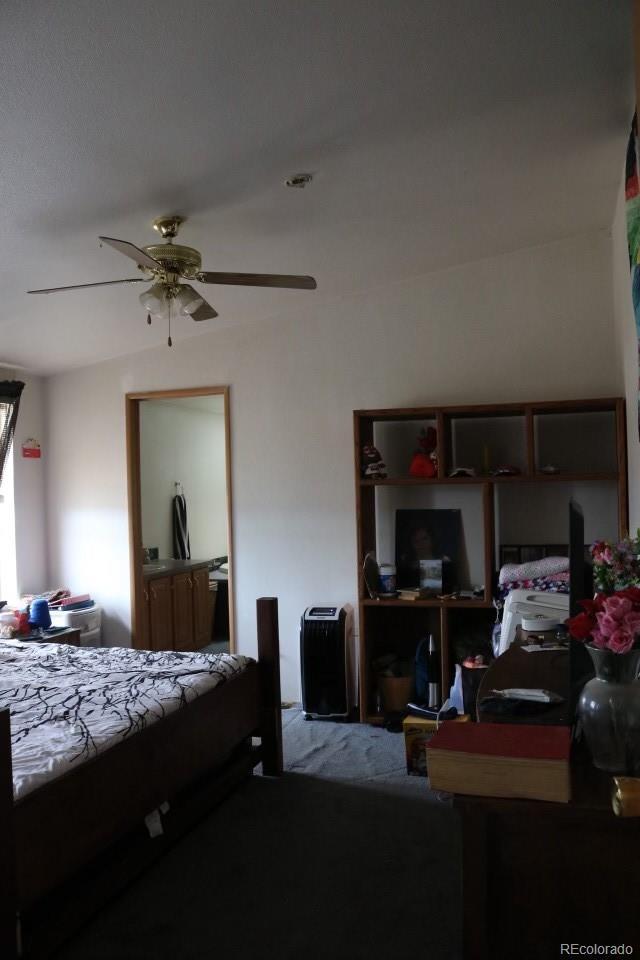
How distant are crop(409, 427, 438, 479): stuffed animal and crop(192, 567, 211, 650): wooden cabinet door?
2.60 meters

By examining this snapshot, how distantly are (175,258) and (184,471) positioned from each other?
448 cm

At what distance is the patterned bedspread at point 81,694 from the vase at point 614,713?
1660mm

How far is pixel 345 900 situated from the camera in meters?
2.66

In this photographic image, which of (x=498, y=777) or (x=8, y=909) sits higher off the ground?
(x=498, y=777)

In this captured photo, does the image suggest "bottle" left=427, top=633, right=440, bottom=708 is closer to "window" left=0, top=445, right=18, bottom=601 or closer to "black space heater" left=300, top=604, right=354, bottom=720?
"black space heater" left=300, top=604, right=354, bottom=720

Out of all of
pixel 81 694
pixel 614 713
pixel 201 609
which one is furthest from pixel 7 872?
pixel 201 609

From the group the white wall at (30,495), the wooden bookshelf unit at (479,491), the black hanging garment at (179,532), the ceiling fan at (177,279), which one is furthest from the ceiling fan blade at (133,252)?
the black hanging garment at (179,532)

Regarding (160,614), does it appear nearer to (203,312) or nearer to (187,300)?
(203,312)

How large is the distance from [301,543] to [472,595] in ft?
4.04

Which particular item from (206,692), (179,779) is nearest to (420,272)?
(206,692)

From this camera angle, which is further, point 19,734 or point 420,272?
point 420,272

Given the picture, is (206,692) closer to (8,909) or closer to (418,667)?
(8,909)

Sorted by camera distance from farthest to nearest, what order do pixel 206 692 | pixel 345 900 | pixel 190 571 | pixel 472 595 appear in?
pixel 190 571, pixel 472 595, pixel 206 692, pixel 345 900

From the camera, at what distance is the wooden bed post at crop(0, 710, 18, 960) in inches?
79.2
